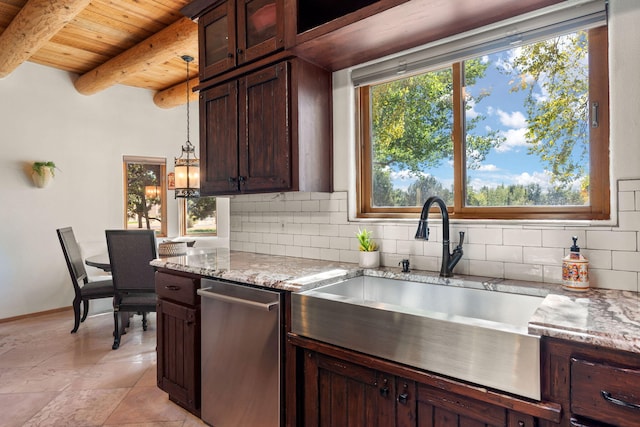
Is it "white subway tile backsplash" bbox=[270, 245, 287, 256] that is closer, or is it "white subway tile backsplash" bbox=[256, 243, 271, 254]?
"white subway tile backsplash" bbox=[270, 245, 287, 256]

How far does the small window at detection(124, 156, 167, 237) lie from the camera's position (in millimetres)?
5142

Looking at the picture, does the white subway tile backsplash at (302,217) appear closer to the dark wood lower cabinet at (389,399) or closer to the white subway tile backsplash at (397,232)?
the white subway tile backsplash at (397,232)

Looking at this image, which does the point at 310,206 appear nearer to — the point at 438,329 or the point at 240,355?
the point at 240,355

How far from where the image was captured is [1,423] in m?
2.19

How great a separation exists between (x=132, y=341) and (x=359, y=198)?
2721mm

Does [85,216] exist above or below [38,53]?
below

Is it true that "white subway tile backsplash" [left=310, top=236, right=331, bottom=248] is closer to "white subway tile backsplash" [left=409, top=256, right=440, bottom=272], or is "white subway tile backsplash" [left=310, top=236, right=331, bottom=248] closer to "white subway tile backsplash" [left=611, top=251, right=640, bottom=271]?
"white subway tile backsplash" [left=409, top=256, right=440, bottom=272]

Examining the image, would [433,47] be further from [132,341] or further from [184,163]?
[132,341]

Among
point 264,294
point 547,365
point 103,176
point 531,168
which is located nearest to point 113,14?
point 103,176

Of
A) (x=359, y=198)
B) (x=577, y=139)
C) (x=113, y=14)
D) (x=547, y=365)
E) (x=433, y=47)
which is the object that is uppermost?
(x=113, y=14)

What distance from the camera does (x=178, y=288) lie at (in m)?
2.17

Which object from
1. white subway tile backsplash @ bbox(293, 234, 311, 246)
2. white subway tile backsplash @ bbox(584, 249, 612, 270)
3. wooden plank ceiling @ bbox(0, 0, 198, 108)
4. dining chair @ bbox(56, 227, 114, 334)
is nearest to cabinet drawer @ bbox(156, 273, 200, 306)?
white subway tile backsplash @ bbox(293, 234, 311, 246)

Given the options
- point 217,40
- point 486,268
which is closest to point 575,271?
point 486,268

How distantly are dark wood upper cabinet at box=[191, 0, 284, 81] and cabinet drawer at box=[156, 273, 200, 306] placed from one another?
1.34 meters
